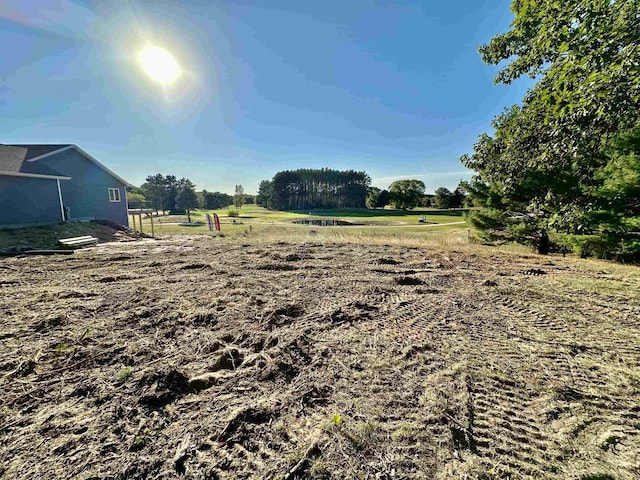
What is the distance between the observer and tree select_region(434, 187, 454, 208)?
55597mm

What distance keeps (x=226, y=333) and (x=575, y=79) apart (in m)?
4.86

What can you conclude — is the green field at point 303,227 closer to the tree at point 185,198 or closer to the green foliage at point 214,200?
the tree at point 185,198

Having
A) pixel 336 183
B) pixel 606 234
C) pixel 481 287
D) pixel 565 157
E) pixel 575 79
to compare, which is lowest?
pixel 481 287

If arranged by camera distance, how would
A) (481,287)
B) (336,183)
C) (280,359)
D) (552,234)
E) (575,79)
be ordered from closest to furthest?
(280,359) < (575,79) < (481,287) < (552,234) < (336,183)

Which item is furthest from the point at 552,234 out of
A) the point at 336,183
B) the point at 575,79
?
the point at 336,183

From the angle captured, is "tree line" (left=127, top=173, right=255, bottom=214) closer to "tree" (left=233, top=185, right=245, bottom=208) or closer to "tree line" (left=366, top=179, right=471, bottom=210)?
"tree" (left=233, top=185, right=245, bottom=208)

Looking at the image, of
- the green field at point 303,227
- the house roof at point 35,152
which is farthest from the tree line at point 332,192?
the house roof at point 35,152

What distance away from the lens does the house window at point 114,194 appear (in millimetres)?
16156

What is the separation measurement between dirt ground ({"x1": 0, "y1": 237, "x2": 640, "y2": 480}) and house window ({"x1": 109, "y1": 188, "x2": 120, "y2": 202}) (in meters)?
14.3

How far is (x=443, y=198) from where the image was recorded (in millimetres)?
56469

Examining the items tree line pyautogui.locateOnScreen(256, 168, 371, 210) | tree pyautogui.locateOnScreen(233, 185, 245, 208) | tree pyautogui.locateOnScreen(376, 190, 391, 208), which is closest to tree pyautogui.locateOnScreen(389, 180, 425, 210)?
tree pyautogui.locateOnScreen(376, 190, 391, 208)

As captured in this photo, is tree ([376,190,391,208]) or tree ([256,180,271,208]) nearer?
tree ([376,190,391,208])

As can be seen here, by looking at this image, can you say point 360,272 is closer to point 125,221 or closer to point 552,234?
point 552,234

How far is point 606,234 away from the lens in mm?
7816
